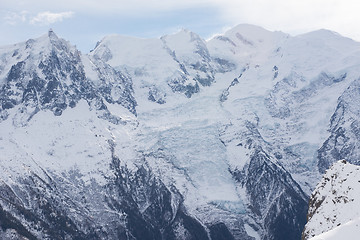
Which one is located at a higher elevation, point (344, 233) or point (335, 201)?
point (344, 233)

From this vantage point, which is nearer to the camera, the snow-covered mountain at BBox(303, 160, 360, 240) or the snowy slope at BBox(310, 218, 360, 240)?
the snowy slope at BBox(310, 218, 360, 240)

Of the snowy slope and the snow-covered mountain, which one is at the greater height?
the snowy slope

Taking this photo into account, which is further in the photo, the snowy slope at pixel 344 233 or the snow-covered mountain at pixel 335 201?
the snow-covered mountain at pixel 335 201

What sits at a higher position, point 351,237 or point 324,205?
point 351,237

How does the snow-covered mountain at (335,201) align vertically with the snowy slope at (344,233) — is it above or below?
below

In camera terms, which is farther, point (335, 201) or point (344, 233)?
point (335, 201)

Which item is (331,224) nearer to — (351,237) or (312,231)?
(312,231)

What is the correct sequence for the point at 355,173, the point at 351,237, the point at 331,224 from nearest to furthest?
the point at 351,237 < the point at 331,224 < the point at 355,173

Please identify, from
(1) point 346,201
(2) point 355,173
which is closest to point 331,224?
(1) point 346,201
